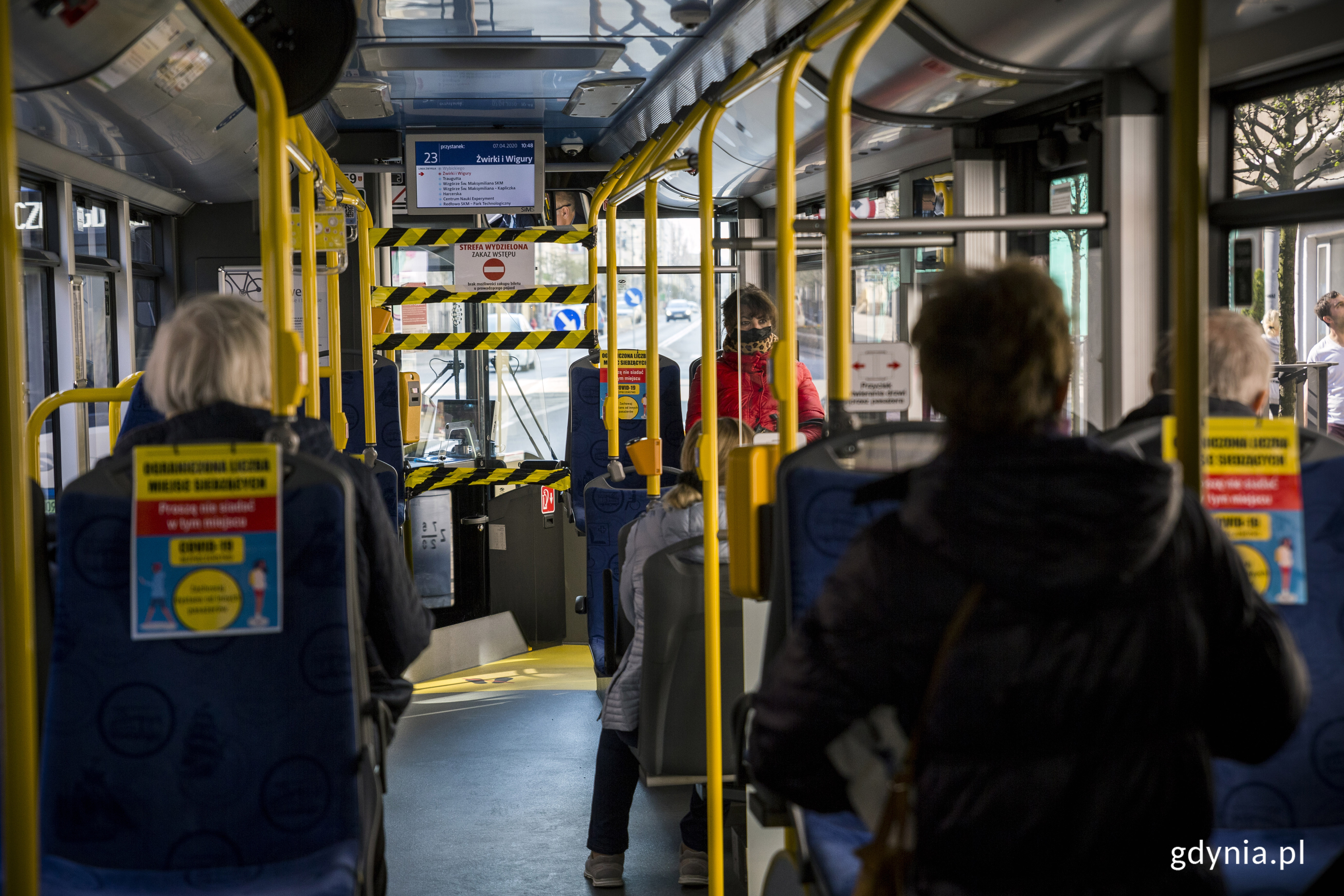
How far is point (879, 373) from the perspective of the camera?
94.1 inches

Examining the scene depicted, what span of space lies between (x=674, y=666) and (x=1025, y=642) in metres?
2.03

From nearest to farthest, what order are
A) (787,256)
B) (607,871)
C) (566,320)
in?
(787,256) → (607,871) → (566,320)

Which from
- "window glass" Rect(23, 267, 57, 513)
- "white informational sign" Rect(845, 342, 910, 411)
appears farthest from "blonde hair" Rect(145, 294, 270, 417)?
"window glass" Rect(23, 267, 57, 513)

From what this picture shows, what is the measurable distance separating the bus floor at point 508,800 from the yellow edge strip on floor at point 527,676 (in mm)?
22

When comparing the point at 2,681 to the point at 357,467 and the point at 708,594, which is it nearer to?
the point at 357,467

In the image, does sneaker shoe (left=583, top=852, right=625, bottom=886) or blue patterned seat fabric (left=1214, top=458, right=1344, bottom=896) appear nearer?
blue patterned seat fabric (left=1214, top=458, right=1344, bottom=896)

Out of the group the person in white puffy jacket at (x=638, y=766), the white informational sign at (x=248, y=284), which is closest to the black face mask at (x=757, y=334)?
the person in white puffy jacket at (x=638, y=766)

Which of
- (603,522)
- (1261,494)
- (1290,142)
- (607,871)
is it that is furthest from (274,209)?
(603,522)

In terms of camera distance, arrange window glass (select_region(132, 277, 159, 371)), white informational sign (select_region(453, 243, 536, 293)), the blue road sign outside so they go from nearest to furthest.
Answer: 1. white informational sign (select_region(453, 243, 536, 293))
2. window glass (select_region(132, 277, 159, 371))
3. the blue road sign outside

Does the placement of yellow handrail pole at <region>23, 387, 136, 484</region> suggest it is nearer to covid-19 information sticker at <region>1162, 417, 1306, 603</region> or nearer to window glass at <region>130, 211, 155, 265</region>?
covid-19 information sticker at <region>1162, 417, 1306, 603</region>

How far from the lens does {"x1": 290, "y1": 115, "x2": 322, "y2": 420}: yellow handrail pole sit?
10.2 ft

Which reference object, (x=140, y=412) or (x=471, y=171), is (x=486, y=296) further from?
(x=140, y=412)

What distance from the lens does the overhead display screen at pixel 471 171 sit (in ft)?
23.5

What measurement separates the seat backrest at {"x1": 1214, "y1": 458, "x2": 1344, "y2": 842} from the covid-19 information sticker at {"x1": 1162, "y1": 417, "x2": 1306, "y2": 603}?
49mm
